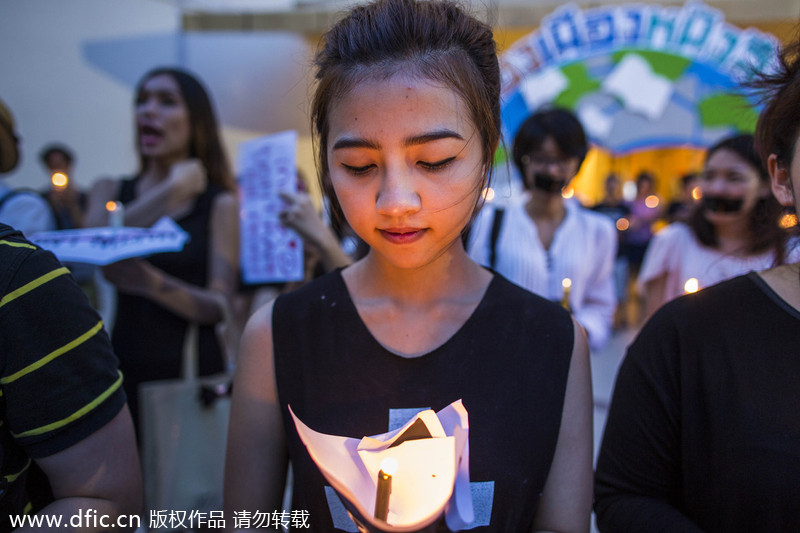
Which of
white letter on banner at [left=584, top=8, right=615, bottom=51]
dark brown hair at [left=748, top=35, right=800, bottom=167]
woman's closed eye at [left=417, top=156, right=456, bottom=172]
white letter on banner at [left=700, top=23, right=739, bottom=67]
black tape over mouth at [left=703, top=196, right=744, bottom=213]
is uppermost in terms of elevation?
white letter on banner at [left=584, top=8, right=615, bottom=51]

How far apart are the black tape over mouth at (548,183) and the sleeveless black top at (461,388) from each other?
1679mm

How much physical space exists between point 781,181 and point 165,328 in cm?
210

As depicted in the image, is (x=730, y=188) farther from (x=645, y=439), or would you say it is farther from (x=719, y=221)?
(x=645, y=439)

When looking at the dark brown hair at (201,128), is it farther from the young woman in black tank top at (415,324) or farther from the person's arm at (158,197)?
the young woman in black tank top at (415,324)

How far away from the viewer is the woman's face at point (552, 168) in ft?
8.98

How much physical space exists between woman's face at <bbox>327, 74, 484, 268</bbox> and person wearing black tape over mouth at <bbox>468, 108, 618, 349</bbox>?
157cm

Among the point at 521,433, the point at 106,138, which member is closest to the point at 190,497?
the point at 521,433

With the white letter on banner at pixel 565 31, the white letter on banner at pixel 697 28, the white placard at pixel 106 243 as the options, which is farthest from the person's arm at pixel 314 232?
the white letter on banner at pixel 697 28

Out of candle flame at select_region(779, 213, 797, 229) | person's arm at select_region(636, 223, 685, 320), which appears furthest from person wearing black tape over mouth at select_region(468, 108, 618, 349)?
candle flame at select_region(779, 213, 797, 229)

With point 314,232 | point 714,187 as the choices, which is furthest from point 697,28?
point 314,232

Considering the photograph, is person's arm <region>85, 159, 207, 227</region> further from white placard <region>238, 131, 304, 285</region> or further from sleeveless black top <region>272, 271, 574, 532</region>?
sleeveless black top <region>272, 271, 574, 532</region>

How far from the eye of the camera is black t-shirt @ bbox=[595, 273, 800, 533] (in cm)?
107

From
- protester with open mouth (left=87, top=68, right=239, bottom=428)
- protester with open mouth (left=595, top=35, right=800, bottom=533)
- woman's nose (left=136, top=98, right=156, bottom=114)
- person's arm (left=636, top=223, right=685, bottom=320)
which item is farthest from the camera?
person's arm (left=636, top=223, right=685, bottom=320)

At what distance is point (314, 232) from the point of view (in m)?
1.97
